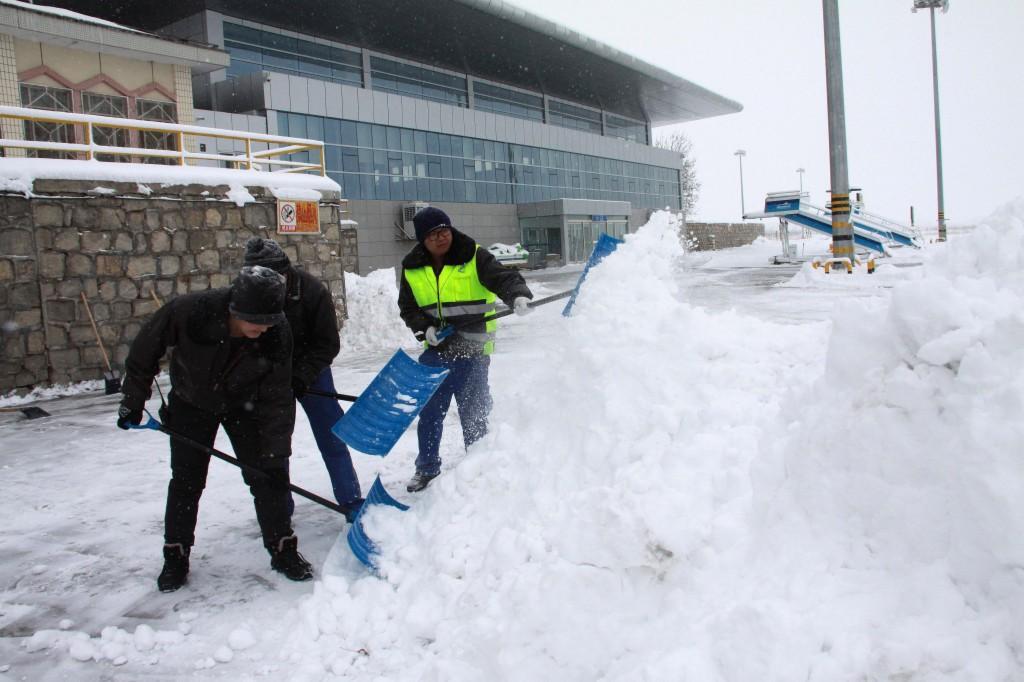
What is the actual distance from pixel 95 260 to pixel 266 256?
6.07 metres

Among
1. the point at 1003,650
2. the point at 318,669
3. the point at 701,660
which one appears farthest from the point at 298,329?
the point at 1003,650

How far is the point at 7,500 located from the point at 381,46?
28590mm

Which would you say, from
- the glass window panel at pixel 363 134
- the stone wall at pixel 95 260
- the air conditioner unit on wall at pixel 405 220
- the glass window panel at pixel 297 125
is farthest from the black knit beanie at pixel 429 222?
the glass window panel at pixel 363 134

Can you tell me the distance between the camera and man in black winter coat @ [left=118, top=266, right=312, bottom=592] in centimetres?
298

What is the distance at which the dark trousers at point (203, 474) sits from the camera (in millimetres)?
3162

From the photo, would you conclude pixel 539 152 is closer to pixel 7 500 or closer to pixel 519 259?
pixel 519 259

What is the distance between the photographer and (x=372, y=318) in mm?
11109

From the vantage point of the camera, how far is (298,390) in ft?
11.7

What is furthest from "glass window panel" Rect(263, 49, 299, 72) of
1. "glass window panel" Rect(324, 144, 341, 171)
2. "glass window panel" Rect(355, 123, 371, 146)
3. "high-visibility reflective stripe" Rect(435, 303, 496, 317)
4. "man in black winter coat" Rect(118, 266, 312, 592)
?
"man in black winter coat" Rect(118, 266, 312, 592)

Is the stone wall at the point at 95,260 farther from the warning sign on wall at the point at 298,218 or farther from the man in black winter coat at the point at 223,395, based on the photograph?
the man in black winter coat at the point at 223,395

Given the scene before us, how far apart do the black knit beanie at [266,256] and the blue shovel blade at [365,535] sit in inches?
44.2

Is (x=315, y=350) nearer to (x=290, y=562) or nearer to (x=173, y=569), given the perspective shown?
(x=290, y=562)

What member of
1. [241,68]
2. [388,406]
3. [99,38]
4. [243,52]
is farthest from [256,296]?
[243,52]

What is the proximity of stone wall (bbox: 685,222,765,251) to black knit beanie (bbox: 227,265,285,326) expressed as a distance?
3671 centimetres
